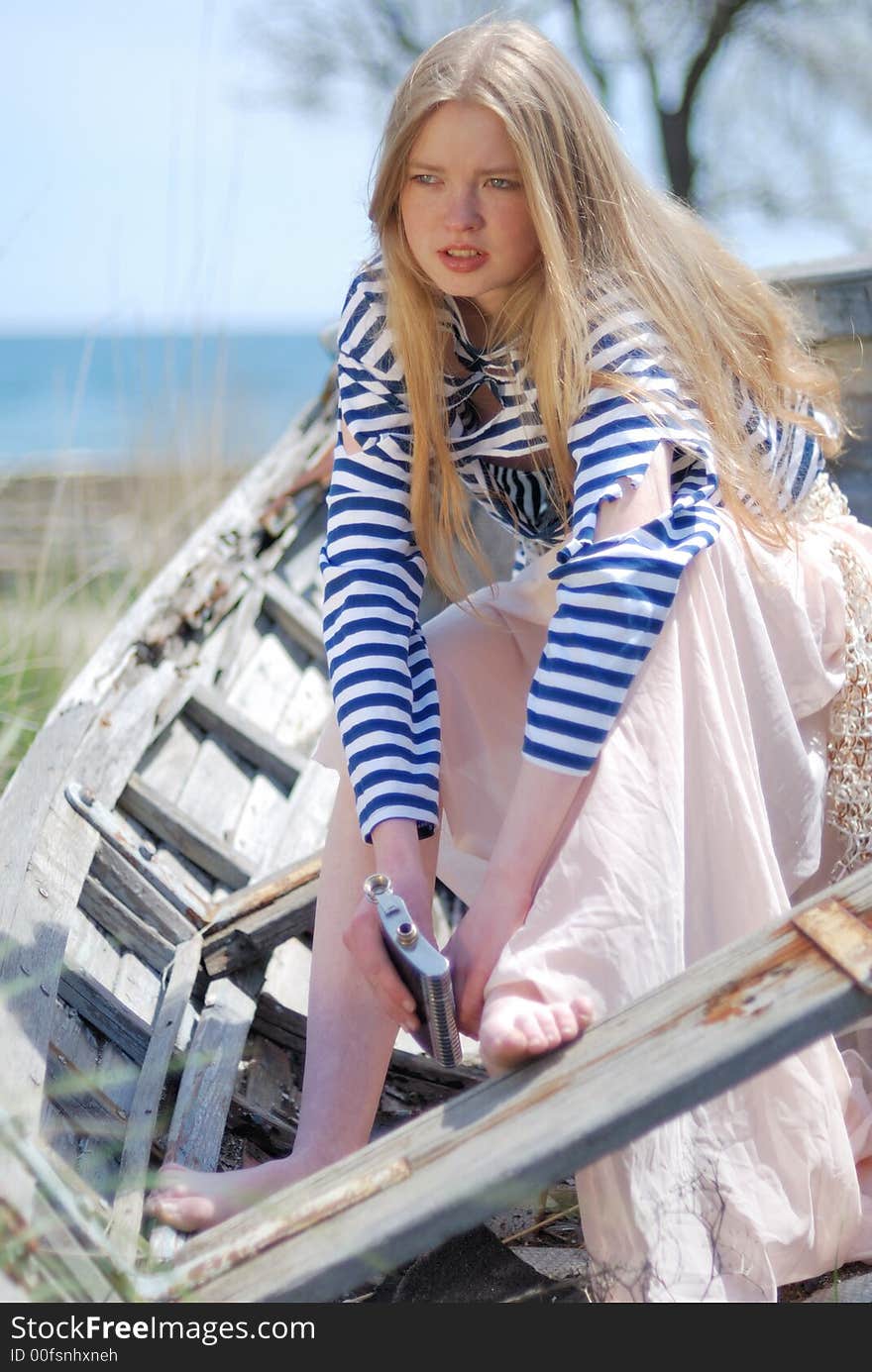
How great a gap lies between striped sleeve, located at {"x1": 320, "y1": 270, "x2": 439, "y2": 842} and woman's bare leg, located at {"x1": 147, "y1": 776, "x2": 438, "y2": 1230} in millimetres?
77

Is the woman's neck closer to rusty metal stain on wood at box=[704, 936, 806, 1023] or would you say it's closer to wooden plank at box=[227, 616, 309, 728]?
rusty metal stain on wood at box=[704, 936, 806, 1023]

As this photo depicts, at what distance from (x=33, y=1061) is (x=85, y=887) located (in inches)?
19.7

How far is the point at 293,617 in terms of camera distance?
292 cm

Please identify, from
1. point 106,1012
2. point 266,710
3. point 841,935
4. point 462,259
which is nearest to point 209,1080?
point 106,1012

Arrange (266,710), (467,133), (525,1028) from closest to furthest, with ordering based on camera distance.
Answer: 1. (525,1028)
2. (467,133)
3. (266,710)

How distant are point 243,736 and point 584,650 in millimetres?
1336

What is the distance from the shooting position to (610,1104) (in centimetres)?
96

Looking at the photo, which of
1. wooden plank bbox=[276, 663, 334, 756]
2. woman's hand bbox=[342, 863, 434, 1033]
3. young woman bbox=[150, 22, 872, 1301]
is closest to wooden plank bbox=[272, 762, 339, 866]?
wooden plank bbox=[276, 663, 334, 756]

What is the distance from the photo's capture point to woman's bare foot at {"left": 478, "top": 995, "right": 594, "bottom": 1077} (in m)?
1.09

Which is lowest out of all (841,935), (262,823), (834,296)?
(262,823)

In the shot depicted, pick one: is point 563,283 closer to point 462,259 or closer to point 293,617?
point 462,259

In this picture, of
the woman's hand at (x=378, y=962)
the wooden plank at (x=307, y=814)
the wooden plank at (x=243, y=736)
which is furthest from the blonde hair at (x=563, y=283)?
the wooden plank at (x=243, y=736)

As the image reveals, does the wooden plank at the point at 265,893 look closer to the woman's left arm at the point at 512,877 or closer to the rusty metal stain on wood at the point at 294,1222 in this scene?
the woman's left arm at the point at 512,877

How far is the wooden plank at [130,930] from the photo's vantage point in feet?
6.10
